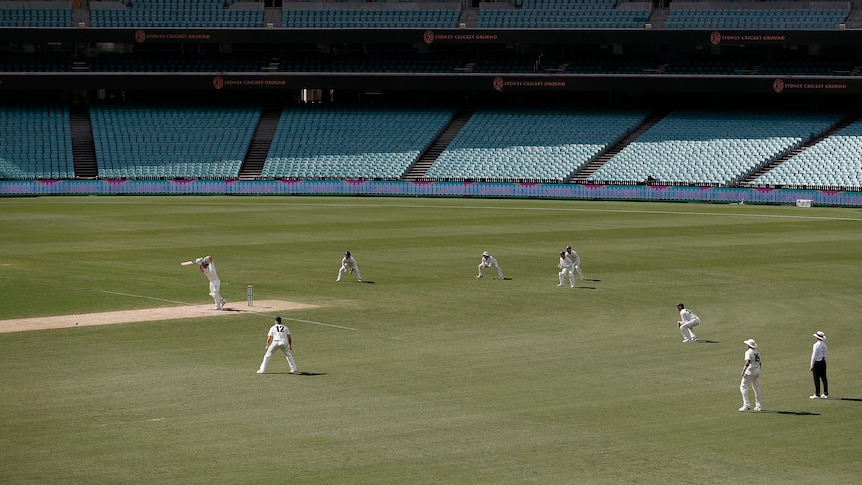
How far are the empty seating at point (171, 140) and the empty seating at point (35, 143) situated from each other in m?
2.32

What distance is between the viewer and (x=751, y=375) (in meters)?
21.2

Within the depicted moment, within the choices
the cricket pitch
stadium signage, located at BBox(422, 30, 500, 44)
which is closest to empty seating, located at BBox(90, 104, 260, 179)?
stadium signage, located at BBox(422, 30, 500, 44)

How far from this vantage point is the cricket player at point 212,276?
3173cm

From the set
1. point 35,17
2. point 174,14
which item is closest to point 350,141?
point 174,14

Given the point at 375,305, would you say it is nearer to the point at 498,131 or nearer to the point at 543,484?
the point at 543,484

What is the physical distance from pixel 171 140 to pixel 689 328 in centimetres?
6585

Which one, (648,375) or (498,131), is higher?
(498,131)

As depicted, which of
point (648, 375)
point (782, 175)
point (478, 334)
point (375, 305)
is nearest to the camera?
point (648, 375)

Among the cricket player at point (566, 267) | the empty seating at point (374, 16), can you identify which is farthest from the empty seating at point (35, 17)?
the cricket player at point (566, 267)

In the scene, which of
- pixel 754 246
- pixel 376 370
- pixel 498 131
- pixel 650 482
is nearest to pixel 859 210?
pixel 754 246

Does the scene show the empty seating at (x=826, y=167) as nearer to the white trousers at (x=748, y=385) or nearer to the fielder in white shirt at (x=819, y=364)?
the fielder in white shirt at (x=819, y=364)

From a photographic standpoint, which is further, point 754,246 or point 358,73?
point 358,73

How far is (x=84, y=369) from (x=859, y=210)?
53.0 m

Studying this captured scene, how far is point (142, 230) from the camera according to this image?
5516 centimetres
